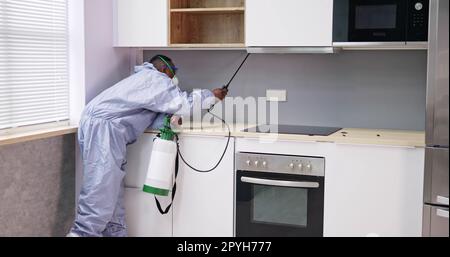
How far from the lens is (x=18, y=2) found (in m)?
2.77

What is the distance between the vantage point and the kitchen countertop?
8.83 feet

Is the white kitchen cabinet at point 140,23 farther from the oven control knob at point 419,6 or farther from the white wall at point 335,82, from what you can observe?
the oven control knob at point 419,6

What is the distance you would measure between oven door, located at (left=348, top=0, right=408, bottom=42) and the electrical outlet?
0.61m

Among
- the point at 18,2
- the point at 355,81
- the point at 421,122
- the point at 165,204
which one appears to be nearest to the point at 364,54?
the point at 355,81

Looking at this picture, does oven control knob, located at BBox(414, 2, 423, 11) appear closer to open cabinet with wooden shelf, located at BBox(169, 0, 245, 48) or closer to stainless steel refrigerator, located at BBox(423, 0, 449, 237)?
stainless steel refrigerator, located at BBox(423, 0, 449, 237)

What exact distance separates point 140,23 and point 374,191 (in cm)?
163

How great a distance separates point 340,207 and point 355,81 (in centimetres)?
79

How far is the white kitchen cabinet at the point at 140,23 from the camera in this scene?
323cm

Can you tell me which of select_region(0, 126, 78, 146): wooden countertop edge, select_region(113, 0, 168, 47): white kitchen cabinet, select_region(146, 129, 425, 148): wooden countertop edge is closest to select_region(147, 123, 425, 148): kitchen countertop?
select_region(146, 129, 425, 148): wooden countertop edge

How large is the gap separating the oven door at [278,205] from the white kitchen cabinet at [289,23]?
718 millimetres

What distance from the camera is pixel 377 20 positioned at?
2.82 meters

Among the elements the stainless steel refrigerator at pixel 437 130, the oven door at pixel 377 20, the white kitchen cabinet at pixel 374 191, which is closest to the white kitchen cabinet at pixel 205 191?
the white kitchen cabinet at pixel 374 191

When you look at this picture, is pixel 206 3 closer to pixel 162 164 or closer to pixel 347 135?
pixel 162 164

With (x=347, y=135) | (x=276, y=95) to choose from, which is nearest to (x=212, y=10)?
(x=276, y=95)
